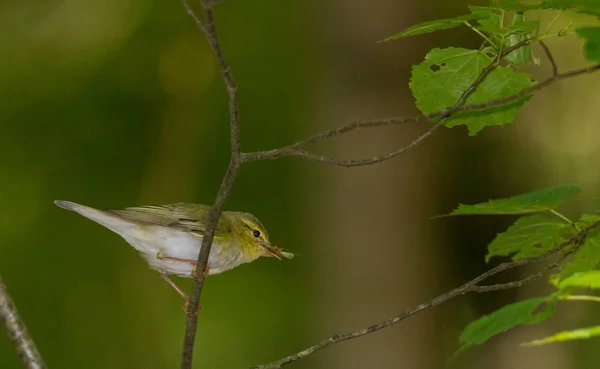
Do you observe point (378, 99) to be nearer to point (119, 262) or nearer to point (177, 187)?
point (177, 187)

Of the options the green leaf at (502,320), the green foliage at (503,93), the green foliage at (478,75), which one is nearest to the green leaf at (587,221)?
the green foliage at (503,93)

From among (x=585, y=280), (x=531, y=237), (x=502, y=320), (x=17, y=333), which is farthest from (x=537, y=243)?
(x=17, y=333)

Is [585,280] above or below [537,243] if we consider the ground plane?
below

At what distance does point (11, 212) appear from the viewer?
3652mm

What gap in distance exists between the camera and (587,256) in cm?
102

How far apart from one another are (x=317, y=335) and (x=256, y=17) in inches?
76.9

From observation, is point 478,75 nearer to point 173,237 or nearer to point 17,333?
point 17,333

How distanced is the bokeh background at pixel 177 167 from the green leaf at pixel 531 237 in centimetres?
201

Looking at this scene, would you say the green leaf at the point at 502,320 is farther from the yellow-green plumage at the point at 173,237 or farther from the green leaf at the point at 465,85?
the yellow-green plumage at the point at 173,237

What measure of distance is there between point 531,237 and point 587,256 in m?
0.18

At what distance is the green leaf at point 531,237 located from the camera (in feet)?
3.87

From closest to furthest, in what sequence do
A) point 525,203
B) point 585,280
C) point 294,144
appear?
1. point 585,280
2. point 294,144
3. point 525,203

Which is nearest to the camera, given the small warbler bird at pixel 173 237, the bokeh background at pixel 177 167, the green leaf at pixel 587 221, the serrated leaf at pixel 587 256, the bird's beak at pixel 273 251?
the serrated leaf at pixel 587 256

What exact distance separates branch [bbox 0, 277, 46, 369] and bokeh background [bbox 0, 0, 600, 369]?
6.86 feet
